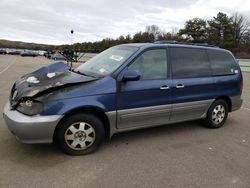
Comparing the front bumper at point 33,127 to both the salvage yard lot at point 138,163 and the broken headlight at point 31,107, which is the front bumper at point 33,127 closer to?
the broken headlight at point 31,107

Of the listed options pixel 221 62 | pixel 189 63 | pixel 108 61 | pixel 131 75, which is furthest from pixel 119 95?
pixel 221 62

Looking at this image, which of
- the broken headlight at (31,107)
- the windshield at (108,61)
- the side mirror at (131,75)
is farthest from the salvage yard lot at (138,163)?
the windshield at (108,61)

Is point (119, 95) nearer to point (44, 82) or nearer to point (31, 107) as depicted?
point (44, 82)

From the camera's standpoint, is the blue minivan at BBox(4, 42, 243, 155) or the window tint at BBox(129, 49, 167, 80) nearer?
the blue minivan at BBox(4, 42, 243, 155)

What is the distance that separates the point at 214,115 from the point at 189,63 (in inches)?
52.6

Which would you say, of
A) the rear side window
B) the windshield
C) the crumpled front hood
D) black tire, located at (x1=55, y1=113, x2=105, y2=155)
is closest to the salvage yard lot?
black tire, located at (x1=55, y1=113, x2=105, y2=155)

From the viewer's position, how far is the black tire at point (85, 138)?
4.02 m

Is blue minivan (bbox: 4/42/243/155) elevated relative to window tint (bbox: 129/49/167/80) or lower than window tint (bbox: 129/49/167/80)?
lower

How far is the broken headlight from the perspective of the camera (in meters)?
3.83

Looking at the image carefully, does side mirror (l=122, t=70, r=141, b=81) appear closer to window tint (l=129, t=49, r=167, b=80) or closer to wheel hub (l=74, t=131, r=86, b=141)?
window tint (l=129, t=49, r=167, b=80)

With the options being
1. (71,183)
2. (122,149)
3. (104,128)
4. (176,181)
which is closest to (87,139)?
(104,128)

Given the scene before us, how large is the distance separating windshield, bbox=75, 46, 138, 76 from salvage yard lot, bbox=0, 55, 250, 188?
1259 mm

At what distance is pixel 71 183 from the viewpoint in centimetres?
337

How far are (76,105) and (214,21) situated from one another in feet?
188
